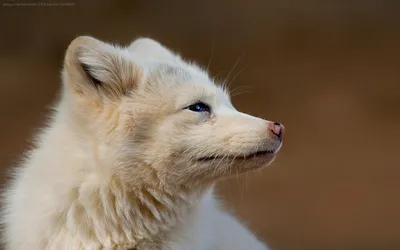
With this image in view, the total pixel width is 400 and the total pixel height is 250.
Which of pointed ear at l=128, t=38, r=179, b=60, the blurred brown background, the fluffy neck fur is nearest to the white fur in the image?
the fluffy neck fur

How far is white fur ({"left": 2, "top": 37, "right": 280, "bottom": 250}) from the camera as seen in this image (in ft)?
7.93

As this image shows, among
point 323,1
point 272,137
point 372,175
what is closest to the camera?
point 272,137

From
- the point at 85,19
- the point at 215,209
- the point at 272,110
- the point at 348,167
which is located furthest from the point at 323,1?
the point at 215,209

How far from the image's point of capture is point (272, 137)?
242 cm

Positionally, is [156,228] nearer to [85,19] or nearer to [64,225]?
[64,225]

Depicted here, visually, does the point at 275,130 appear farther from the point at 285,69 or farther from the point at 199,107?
the point at 285,69

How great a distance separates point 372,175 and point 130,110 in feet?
9.52

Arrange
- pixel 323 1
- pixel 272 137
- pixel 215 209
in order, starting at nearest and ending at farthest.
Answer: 1. pixel 272 137
2. pixel 215 209
3. pixel 323 1

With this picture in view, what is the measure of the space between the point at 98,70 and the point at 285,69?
3068 millimetres

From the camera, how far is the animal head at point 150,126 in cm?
241

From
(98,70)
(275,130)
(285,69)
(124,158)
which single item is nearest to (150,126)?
(124,158)

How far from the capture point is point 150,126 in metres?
2.44

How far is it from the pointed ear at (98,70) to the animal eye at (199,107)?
0.21 metres

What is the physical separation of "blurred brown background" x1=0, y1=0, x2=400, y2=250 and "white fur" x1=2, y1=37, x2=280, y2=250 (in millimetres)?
2438
